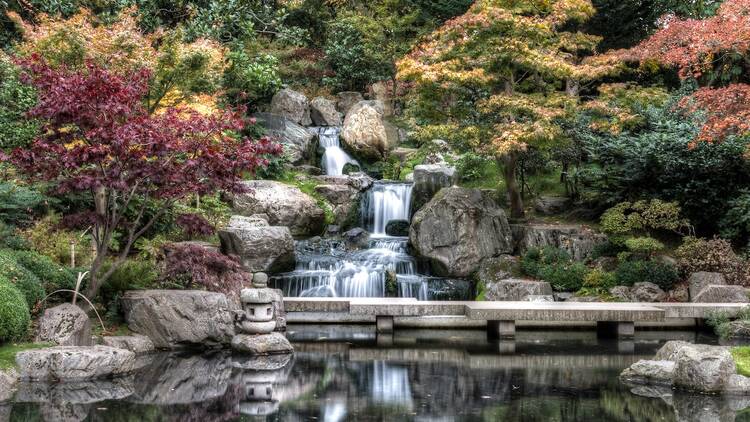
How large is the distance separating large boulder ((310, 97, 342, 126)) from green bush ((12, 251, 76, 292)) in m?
15.1

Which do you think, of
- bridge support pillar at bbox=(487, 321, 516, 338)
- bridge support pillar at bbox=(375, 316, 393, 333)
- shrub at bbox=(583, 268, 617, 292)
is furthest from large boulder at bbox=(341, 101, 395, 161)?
bridge support pillar at bbox=(487, 321, 516, 338)

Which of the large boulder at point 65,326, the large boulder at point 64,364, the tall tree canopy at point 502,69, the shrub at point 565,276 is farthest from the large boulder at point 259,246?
the large boulder at point 64,364

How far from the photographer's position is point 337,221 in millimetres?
19922

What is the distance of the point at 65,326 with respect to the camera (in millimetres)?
9844

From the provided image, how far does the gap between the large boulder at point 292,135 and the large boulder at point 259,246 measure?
6.44m

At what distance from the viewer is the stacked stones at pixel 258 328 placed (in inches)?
436

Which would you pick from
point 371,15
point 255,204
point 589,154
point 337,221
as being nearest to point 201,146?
point 255,204

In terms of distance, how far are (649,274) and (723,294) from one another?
152cm

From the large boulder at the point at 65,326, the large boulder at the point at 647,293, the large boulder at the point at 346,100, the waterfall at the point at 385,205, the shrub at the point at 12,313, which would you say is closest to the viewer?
the shrub at the point at 12,313

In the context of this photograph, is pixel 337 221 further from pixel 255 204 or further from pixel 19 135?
pixel 19 135

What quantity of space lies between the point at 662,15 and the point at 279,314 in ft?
51.7

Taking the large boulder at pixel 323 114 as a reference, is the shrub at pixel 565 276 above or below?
below

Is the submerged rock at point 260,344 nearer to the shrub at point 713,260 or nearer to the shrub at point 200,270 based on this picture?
the shrub at point 200,270

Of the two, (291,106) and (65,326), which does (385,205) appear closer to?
(291,106)
